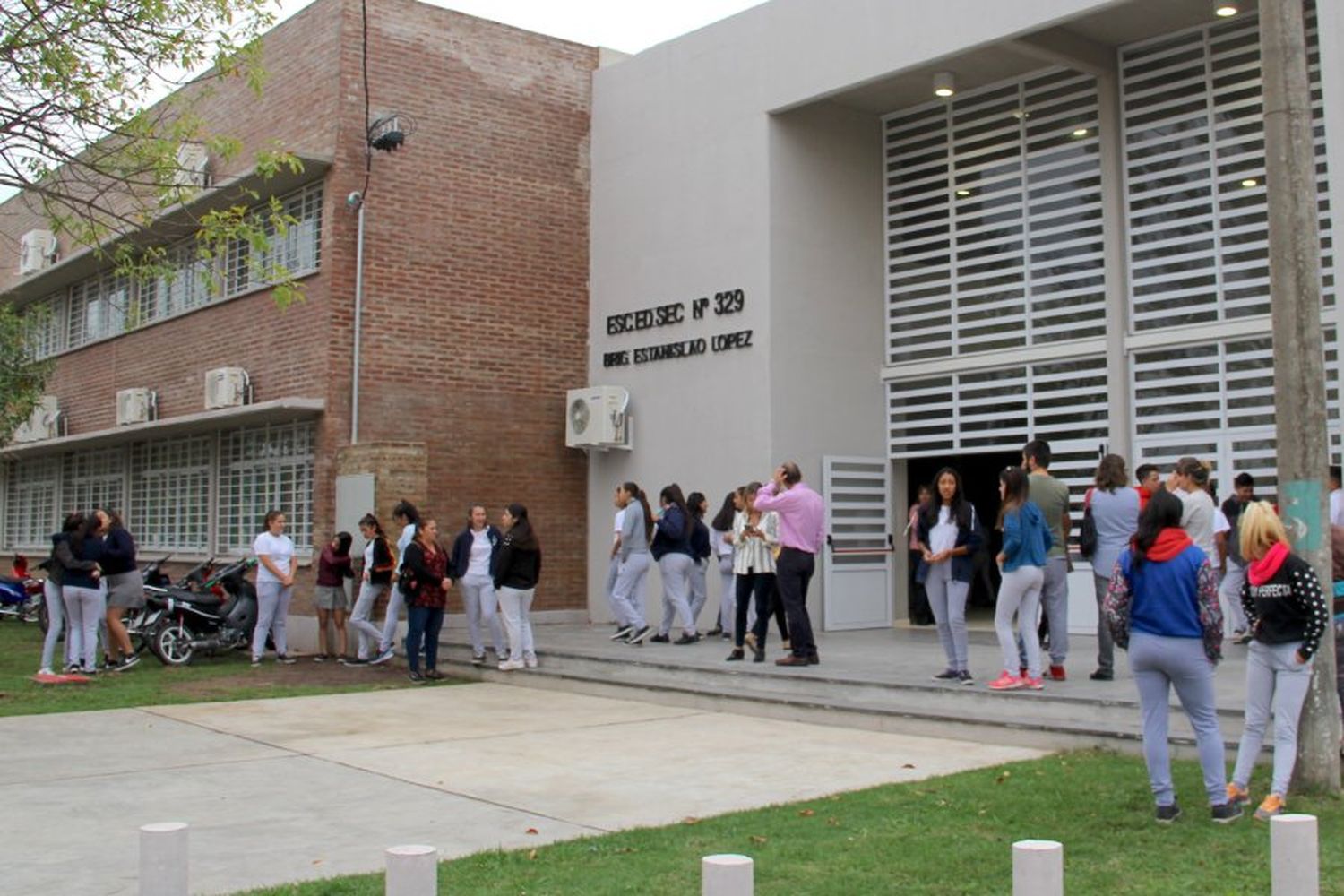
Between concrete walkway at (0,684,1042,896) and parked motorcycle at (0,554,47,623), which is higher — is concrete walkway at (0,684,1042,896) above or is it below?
below

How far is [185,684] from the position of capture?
12.8 m

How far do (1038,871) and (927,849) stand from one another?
2263 mm

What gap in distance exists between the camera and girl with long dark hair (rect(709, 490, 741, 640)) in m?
14.0

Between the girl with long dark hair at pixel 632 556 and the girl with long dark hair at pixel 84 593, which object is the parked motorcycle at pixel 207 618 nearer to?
the girl with long dark hair at pixel 84 593

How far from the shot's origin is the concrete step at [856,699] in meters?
8.60

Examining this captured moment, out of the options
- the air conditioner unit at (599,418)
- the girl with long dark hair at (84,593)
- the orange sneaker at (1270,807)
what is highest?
the air conditioner unit at (599,418)

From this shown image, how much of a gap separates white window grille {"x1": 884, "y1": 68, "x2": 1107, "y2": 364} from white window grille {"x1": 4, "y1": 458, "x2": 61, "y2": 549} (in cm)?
1583

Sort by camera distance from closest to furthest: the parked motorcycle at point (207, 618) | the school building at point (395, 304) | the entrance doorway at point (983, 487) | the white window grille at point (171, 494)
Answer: the parked motorcycle at point (207, 618)
the school building at point (395, 304)
the entrance doorway at point (983, 487)
the white window grille at point (171, 494)

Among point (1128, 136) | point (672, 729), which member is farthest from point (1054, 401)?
point (672, 729)

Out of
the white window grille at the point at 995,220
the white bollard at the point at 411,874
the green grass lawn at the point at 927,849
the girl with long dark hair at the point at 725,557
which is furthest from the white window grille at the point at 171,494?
the white bollard at the point at 411,874

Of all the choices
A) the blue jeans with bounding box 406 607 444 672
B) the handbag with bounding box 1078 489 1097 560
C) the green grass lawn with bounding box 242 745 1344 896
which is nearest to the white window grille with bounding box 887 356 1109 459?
the handbag with bounding box 1078 489 1097 560

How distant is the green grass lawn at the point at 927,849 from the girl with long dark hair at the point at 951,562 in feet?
8.86

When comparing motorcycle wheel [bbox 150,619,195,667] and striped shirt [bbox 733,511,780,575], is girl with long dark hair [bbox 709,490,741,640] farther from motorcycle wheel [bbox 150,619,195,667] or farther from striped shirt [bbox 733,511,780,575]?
motorcycle wheel [bbox 150,619,195,667]

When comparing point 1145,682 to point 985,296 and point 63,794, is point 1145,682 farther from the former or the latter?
point 985,296
